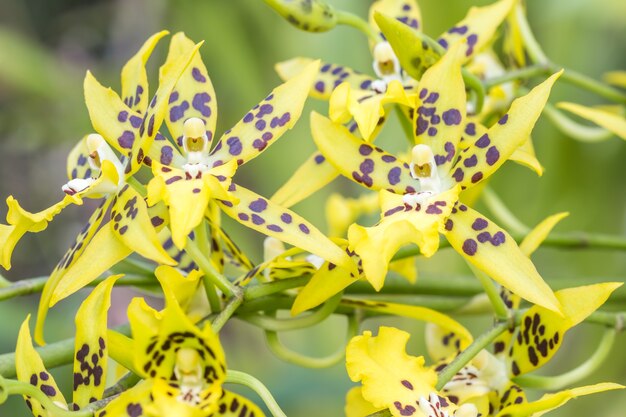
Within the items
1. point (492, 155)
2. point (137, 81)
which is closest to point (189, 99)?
point (137, 81)

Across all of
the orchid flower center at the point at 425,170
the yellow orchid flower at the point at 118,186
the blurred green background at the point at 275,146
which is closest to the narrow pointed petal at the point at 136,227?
the yellow orchid flower at the point at 118,186

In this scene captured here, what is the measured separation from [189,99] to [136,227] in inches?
6.8

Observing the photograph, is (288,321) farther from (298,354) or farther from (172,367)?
(172,367)

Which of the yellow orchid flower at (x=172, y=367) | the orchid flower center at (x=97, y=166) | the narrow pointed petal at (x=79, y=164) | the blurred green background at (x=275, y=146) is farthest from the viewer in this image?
the blurred green background at (x=275, y=146)

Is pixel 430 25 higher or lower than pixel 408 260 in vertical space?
higher

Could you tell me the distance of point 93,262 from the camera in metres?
0.68

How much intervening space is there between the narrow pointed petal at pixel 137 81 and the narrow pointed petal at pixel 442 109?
219mm

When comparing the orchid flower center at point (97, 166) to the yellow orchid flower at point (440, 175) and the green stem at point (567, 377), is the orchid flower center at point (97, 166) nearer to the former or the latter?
the yellow orchid flower at point (440, 175)

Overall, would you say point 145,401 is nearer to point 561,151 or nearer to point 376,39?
point 376,39

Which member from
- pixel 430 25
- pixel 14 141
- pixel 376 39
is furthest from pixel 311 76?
pixel 14 141

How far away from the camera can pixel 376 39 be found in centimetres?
91

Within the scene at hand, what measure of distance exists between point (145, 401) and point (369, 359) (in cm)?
17

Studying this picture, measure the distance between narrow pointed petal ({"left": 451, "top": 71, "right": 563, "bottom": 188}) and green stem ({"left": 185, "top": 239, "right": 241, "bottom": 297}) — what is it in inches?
8.1

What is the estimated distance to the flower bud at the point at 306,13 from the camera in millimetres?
810
